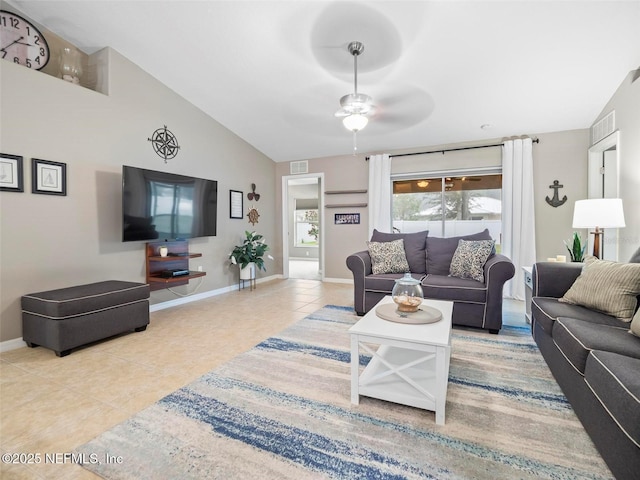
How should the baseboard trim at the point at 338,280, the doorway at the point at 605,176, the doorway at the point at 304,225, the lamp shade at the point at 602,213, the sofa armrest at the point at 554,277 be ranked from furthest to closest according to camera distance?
the doorway at the point at 304,225, the baseboard trim at the point at 338,280, the doorway at the point at 605,176, the lamp shade at the point at 602,213, the sofa armrest at the point at 554,277

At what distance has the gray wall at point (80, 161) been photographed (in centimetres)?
270

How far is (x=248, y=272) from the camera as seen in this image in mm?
5172

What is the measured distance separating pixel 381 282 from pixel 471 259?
103 centimetres

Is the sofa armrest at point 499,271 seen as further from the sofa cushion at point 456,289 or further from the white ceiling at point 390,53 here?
the white ceiling at point 390,53

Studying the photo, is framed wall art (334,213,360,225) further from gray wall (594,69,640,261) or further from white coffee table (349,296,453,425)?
white coffee table (349,296,453,425)

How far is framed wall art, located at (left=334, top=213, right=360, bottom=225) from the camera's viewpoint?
5.69 meters

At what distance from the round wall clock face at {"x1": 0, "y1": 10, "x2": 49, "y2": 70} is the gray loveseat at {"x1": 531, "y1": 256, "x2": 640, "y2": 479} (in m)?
4.97

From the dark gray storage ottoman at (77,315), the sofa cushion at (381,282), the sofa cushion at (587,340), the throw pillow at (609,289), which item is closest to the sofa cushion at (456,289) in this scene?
the sofa cushion at (381,282)

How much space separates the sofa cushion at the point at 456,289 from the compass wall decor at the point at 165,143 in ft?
11.9

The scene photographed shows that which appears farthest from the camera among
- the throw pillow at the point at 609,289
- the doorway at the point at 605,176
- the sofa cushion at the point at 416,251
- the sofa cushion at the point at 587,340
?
the sofa cushion at the point at 416,251

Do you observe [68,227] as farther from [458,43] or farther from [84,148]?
[458,43]

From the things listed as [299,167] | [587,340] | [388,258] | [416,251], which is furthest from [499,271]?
[299,167]

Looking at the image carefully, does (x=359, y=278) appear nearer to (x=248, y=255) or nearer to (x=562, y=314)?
(x=562, y=314)

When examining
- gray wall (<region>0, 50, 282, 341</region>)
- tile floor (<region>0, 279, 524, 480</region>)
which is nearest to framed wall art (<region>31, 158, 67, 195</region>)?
gray wall (<region>0, 50, 282, 341</region>)
